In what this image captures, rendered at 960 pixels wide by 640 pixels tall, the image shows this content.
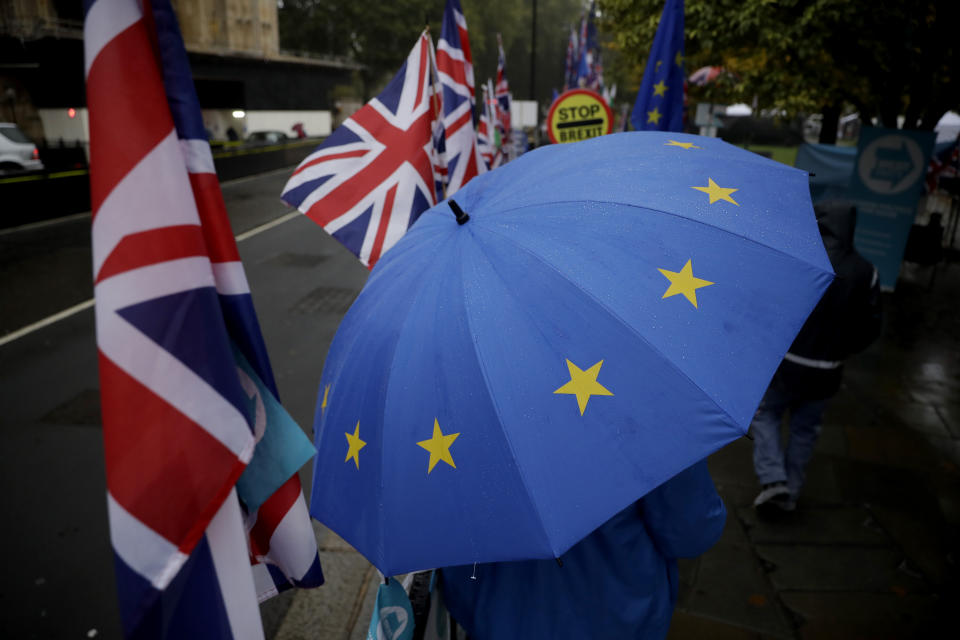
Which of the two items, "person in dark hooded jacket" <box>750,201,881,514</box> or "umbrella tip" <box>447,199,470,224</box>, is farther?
"person in dark hooded jacket" <box>750,201,881,514</box>

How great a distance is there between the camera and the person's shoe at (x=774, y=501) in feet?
14.3

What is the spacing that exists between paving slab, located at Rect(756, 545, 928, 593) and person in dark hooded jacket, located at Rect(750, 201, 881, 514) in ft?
1.39

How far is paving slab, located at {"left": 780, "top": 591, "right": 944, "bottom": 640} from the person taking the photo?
3393mm

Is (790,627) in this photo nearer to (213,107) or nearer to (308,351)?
(308,351)

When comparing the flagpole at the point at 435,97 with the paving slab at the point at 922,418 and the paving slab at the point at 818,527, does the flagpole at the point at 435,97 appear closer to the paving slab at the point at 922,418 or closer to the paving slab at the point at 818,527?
the paving slab at the point at 818,527

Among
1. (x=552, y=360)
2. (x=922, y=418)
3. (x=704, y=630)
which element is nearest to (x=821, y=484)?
(x=922, y=418)

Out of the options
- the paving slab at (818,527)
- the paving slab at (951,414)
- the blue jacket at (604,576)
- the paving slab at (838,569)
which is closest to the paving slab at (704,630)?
the paving slab at (838,569)

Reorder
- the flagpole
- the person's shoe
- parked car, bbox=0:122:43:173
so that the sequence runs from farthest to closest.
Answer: parked car, bbox=0:122:43:173 < the person's shoe < the flagpole

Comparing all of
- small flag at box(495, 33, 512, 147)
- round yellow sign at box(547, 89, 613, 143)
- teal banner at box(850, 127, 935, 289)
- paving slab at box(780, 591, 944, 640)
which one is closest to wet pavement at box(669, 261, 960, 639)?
paving slab at box(780, 591, 944, 640)

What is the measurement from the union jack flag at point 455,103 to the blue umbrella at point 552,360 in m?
2.55

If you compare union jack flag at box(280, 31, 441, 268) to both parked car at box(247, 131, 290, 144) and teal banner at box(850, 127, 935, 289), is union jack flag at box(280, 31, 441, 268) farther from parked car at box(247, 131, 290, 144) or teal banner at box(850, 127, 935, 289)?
parked car at box(247, 131, 290, 144)

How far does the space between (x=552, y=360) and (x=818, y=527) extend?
359 cm

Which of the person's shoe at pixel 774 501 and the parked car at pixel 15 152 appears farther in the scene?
the parked car at pixel 15 152

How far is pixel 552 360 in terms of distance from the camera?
1.66m
